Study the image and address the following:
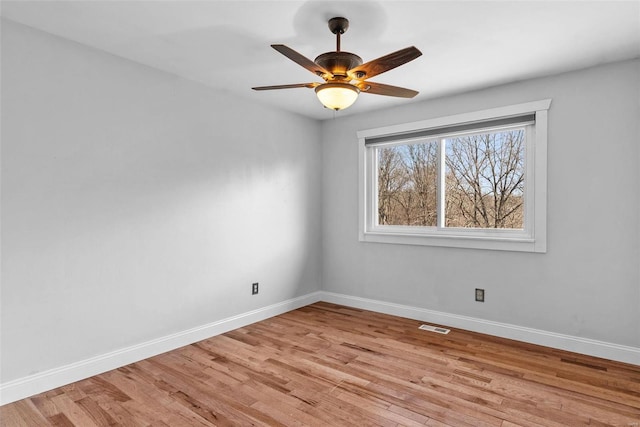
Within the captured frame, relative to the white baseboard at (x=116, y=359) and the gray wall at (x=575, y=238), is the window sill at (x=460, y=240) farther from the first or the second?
the white baseboard at (x=116, y=359)

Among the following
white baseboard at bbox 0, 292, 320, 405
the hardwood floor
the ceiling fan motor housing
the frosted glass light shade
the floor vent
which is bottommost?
the hardwood floor

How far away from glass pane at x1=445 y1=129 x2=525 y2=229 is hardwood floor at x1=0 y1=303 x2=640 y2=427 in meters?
1.13

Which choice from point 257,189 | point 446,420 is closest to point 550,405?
point 446,420

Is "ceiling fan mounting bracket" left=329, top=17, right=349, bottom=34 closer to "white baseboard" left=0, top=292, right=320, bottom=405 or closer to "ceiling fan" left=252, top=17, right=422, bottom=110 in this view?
"ceiling fan" left=252, top=17, right=422, bottom=110

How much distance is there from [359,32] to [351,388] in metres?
2.31

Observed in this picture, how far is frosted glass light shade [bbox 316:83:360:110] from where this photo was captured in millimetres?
2123

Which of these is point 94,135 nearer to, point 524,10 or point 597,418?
point 524,10

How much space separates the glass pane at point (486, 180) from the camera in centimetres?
336

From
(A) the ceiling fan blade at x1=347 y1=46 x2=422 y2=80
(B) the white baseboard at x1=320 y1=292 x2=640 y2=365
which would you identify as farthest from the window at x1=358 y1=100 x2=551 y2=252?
(A) the ceiling fan blade at x1=347 y1=46 x2=422 y2=80

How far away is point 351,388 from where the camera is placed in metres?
2.38

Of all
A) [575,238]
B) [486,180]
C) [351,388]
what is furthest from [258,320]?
[575,238]

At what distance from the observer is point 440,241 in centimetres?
369

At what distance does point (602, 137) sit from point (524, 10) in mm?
1394

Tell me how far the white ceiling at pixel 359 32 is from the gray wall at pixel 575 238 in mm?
267
